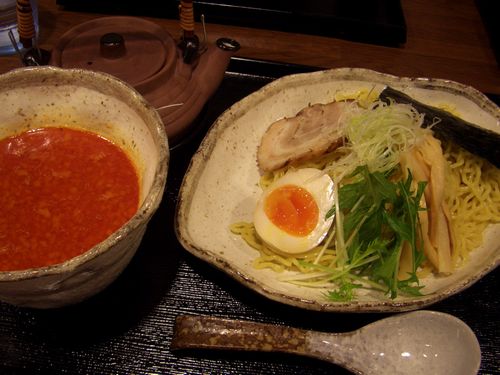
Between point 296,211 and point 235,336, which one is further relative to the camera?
point 296,211

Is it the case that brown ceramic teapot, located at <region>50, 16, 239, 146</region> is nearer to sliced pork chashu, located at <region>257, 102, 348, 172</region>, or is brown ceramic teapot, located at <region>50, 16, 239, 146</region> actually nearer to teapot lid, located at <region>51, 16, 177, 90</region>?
teapot lid, located at <region>51, 16, 177, 90</region>

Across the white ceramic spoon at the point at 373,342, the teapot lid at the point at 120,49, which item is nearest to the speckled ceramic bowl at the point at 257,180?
the white ceramic spoon at the point at 373,342

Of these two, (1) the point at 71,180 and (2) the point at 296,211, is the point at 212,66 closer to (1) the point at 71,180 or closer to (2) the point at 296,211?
(2) the point at 296,211

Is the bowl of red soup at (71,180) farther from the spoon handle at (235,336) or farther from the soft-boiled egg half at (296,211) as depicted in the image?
the soft-boiled egg half at (296,211)

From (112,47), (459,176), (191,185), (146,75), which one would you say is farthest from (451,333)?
(112,47)

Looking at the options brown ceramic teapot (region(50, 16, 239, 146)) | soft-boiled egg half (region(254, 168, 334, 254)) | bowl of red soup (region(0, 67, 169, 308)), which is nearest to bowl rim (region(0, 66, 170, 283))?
bowl of red soup (region(0, 67, 169, 308))

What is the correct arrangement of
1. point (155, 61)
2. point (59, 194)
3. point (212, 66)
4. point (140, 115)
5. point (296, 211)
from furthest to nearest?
point (212, 66), point (155, 61), point (296, 211), point (140, 115), point (59, 194)

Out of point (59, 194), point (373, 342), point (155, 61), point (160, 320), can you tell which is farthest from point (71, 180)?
A: point (373, 342)
